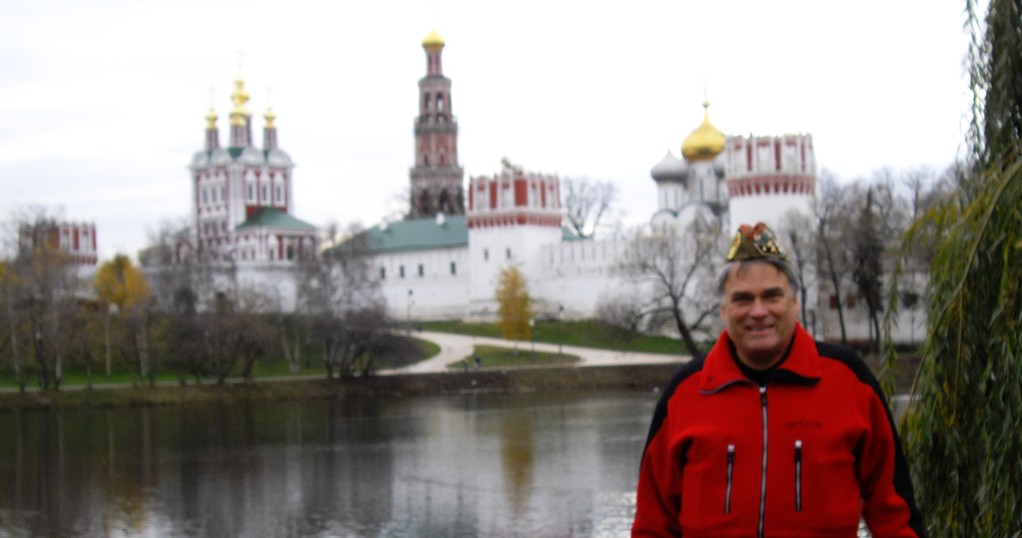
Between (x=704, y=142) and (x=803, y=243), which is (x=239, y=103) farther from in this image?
(x=803, y=243)

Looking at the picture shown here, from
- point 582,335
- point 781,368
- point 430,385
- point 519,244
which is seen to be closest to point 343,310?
point 430,385

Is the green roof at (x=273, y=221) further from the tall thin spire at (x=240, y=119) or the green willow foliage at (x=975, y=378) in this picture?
the green willow foliage at (x=975, y=378)

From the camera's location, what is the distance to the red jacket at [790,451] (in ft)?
15.3

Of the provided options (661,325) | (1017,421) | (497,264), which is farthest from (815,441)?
(497,264)

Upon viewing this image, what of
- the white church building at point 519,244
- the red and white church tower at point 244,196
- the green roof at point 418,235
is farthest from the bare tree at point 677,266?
the red and white church tower at point 244,196

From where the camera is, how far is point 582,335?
214 feet

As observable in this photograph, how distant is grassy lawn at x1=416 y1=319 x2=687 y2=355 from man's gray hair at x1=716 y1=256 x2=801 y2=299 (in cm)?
5316

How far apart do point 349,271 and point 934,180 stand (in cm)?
2415

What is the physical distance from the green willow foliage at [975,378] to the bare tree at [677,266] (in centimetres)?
5048

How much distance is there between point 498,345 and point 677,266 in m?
8.45

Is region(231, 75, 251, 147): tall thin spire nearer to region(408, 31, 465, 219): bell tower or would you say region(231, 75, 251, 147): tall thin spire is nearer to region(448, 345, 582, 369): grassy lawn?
region(408, 31, 465, 219): bell tower

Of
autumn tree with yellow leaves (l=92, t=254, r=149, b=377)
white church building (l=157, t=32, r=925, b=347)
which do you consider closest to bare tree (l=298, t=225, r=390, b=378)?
white church building (l=157, t=32, r=925, b=347)

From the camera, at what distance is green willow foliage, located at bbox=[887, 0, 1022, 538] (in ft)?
23.4

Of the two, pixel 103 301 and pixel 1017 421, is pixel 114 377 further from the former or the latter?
pixel 1017 421
